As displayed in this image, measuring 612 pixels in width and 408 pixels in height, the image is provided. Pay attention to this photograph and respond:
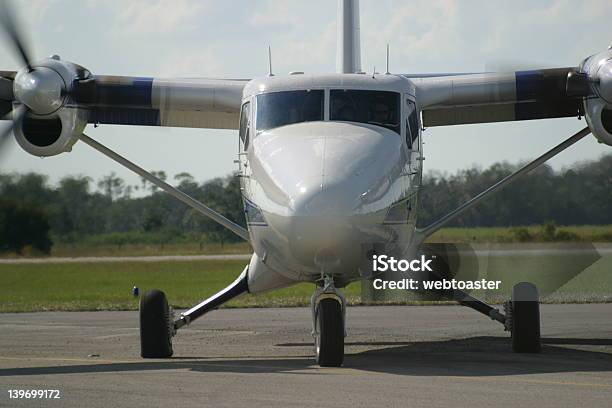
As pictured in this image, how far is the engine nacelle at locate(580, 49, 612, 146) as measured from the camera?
41.5 ft

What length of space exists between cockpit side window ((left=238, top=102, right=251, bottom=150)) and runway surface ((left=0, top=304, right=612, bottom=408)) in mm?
2454

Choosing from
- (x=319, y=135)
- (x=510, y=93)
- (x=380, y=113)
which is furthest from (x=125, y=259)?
(x=319, y=135)

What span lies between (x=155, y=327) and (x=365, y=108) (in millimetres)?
3526

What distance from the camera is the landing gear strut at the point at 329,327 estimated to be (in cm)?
1069

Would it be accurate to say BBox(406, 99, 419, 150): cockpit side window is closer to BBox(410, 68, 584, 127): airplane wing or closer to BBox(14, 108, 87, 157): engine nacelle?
BBox(410, 68, 584, 127): airplane wing

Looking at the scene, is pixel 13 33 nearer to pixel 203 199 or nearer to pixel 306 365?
pixel 306 365

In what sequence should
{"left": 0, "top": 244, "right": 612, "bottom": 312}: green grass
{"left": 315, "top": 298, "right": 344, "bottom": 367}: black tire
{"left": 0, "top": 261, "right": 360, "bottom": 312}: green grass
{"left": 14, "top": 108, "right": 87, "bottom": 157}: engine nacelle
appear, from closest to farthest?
{"left": 315, "top": 298, "right": 344, "bottom": 367}: black tire, {"left": 14, "top": 108, "right": 87, "bottom": 157}: engine nacelle, {"left": 0, "top": 244, "right": 612, "bottom": 312}: green grass, {"left": 0, "top": 261, "right": 360, "bottom": 312}: green grass

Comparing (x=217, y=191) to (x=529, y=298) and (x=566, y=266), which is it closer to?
(x=566, y=266)

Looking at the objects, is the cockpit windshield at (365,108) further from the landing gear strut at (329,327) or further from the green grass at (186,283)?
the green grass at (186,283)

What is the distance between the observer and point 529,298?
44.5 ft

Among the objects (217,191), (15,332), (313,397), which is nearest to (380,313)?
(15,332)

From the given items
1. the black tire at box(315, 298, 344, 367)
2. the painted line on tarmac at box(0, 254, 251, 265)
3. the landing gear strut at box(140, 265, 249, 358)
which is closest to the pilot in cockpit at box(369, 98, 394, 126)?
the black tire at box(315, 298, 344, 367)

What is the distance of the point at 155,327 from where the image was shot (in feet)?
43.0

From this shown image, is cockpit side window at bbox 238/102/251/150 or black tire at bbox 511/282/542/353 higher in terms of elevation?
cockpit side window at bbox 238/102/251/150
